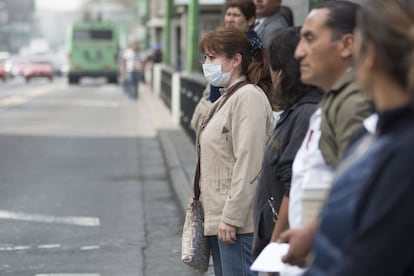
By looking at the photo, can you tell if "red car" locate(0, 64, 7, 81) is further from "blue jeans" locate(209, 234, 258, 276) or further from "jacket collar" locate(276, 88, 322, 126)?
"jacket collar" locate(276, 88, 322, 126)

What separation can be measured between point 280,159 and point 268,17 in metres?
4.66

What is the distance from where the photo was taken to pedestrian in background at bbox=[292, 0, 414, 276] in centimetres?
228

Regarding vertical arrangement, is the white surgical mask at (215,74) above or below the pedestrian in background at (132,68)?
above

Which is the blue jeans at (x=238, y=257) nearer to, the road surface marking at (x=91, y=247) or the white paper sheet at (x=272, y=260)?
the white paper sheet at (x=272, y=260)

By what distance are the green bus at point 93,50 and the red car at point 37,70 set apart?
1499 centimetres

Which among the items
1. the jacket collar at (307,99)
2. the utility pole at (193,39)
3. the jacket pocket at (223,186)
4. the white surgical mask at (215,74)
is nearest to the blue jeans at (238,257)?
the jacket pocket at (223,186)

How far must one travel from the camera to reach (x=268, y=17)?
8641mm

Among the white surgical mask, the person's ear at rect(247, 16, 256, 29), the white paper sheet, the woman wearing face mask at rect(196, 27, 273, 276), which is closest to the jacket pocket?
the woman wearing face mask at rect(196, 27, 273, 276)

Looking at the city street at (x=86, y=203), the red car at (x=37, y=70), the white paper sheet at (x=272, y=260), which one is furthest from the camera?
the red car at (x=37, y=70)

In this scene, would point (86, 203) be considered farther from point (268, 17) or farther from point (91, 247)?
point (268, 17)

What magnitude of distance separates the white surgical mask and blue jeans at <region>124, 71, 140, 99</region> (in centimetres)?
3029

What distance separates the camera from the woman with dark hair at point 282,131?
405 cm

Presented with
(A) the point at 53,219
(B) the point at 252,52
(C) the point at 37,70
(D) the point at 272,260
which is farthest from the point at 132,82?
(C) the point at 37,70

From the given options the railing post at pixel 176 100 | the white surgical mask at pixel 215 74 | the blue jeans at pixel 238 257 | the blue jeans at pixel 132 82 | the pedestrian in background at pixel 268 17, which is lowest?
the blue jeans at pixel 132 82
